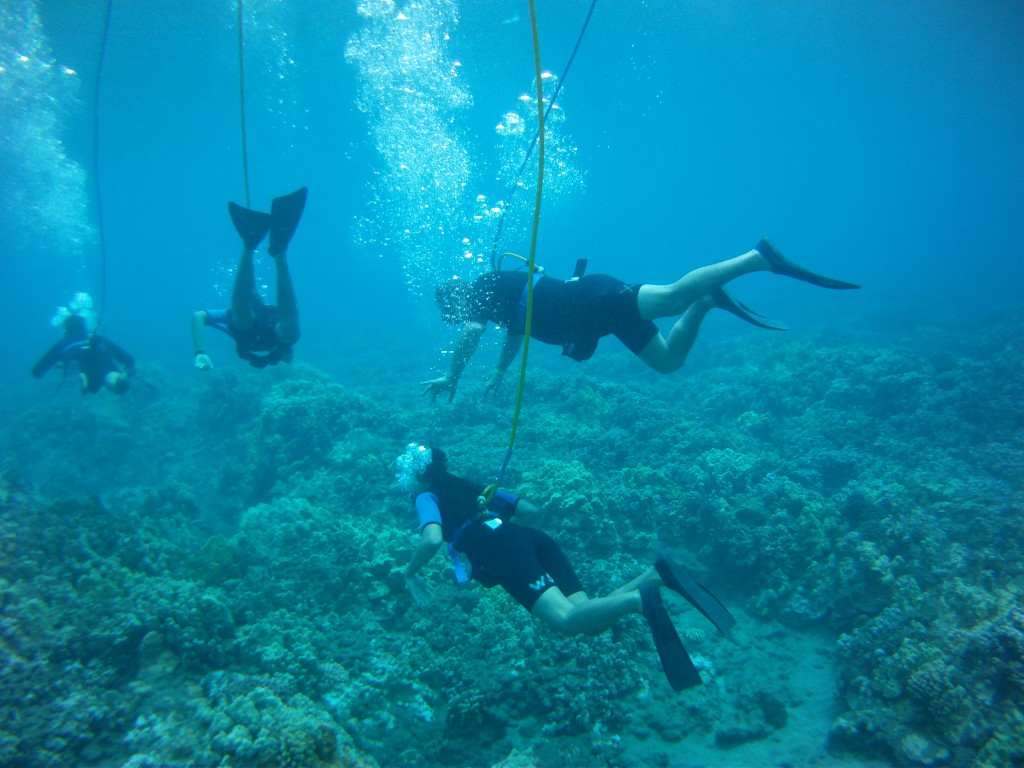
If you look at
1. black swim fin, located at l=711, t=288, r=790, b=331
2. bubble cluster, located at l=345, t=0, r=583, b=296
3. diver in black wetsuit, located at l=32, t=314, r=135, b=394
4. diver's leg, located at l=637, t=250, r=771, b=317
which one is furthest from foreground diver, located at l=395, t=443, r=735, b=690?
diver in black wetsuit, located at l=32, t=314, r=135, b=394

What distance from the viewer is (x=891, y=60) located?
152 ft

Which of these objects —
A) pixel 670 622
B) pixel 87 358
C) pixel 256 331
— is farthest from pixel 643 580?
pixel 87 358

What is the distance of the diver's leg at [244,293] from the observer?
594 cm

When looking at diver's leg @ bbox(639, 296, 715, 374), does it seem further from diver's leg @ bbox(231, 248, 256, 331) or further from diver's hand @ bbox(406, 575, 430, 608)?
diver's leg @ bbox(231, 248, 256, 331)

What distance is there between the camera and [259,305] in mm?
6605

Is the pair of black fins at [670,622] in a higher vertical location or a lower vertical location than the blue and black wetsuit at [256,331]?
lower

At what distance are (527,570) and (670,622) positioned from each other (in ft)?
3.71

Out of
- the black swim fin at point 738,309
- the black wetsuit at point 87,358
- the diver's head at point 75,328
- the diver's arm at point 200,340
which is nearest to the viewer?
the black swim fin at point 738,309

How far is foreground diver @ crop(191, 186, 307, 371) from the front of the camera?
18.8ft

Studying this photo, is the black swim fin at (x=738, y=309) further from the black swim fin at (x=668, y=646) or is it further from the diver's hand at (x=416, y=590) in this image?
the diver's hand at (x=416, y=590)

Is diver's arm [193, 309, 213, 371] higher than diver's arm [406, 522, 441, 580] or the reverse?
higher

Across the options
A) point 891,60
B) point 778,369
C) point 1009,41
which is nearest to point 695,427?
point 778,369

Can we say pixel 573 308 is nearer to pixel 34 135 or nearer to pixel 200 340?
pixel 200 340

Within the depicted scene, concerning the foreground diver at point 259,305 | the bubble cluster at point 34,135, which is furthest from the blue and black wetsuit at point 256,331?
the bubble cluster at point 34,135
